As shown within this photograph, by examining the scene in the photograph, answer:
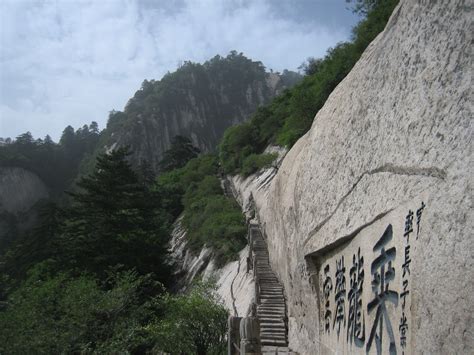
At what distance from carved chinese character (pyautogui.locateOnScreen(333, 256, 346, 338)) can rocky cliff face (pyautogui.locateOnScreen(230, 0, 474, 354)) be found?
0.6 inches

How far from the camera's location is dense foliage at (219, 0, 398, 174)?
21297 mm

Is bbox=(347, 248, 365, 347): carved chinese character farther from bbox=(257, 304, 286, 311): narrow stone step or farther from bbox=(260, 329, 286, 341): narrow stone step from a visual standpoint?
bbox=(257, 304, 286, 311): narrow stone step

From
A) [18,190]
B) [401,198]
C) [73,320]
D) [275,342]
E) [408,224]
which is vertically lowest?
[275,342]

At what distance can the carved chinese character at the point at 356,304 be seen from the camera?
5473mm

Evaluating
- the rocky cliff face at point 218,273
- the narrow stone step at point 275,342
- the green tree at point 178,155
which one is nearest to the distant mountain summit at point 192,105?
the green tree at point 178,155

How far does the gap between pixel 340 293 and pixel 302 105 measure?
63.6 feet

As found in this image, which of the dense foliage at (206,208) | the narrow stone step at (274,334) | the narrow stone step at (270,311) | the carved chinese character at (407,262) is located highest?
the dense foliage at (206,208)

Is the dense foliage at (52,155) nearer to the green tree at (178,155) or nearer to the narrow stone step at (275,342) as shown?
the green tree at (178,155)

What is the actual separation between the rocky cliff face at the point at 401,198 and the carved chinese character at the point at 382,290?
1 cm

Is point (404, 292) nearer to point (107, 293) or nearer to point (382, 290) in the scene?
point (382, 290)

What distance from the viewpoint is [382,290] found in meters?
4.82

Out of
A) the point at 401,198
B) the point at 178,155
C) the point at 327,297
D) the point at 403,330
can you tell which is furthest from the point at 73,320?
the point at 178,155

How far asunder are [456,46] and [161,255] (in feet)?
73.6

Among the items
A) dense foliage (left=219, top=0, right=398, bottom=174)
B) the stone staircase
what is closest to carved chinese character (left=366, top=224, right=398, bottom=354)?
the stone staircase
